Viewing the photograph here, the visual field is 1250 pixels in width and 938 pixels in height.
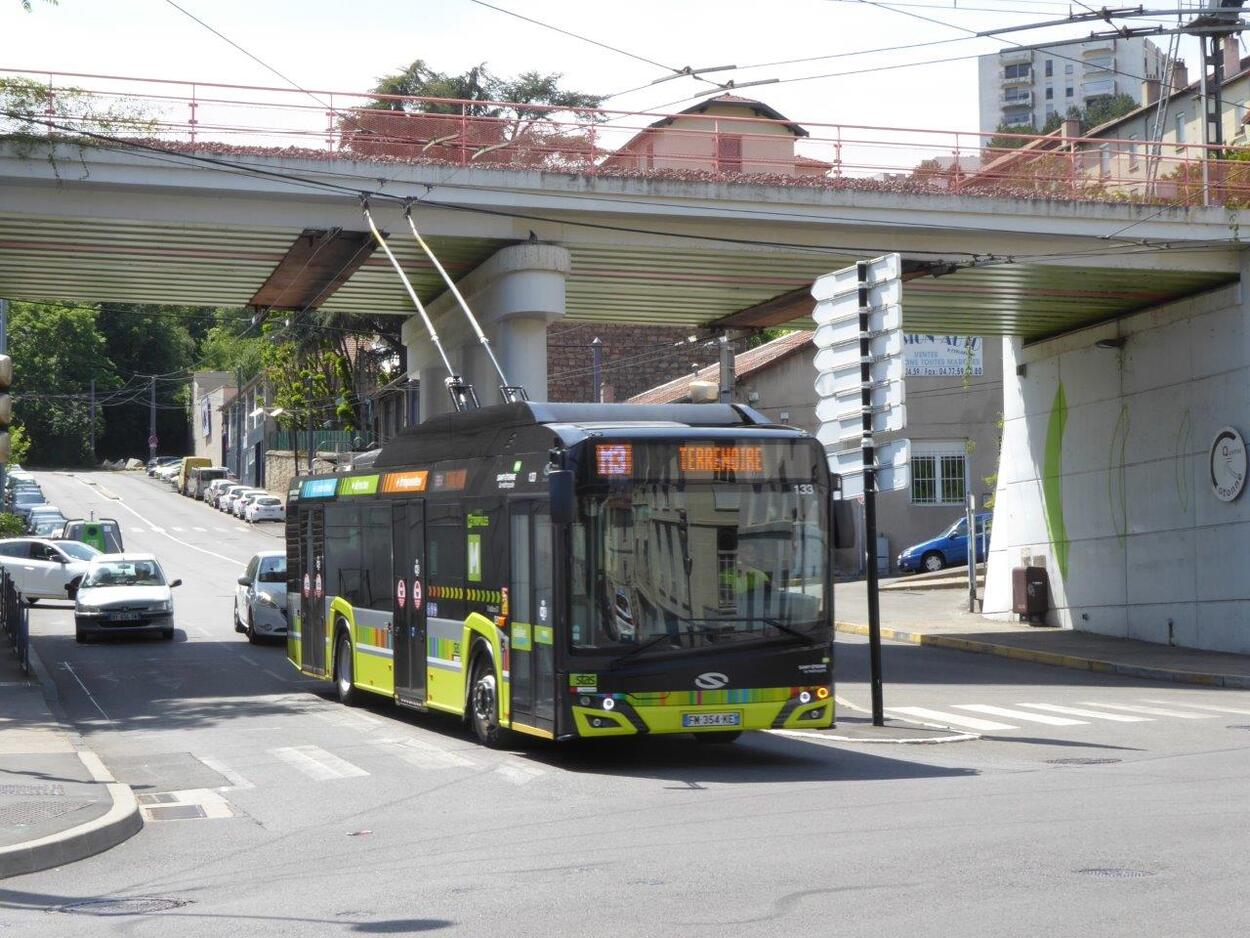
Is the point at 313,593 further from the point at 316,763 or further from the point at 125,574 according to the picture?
the point at 125,574

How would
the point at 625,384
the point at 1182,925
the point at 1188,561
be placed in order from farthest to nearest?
the point at 625,384 → the point at 1188,561 → the point at 1182,925

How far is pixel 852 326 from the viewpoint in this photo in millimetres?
17516

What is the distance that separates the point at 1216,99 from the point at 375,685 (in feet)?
63.9

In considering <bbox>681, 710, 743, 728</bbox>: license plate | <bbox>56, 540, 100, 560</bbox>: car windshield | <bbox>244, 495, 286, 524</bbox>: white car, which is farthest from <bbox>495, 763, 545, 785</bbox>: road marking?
<bbox>244, 495, 286, 524</bbox>: white car

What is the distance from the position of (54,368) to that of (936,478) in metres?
78.8

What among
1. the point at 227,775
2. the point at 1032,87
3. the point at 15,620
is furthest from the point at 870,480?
the point at 1032,87

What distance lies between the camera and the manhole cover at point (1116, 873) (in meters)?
8.05

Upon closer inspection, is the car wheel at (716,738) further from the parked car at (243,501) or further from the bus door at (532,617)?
the parked car at (243,501)

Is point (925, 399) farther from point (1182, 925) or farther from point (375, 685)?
point (1182, 925)

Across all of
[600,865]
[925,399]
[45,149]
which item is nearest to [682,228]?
[45,149]

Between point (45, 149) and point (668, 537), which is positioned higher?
point (45, 149)

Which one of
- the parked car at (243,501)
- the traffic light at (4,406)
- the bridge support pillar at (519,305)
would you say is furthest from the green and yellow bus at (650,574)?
the parked car at (243,501)

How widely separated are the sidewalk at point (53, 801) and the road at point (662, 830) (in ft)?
0.63

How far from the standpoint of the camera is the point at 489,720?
14.8 metres
